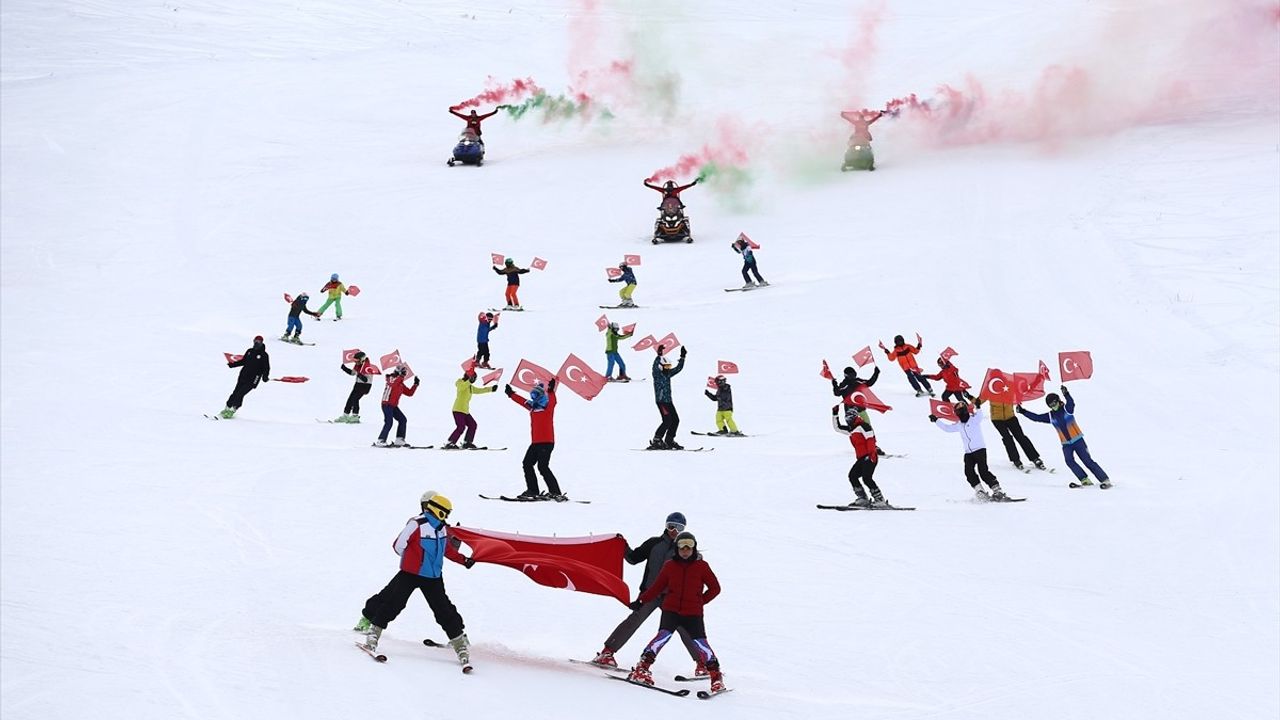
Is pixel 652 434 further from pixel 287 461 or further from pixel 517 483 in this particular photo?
pixel 287 461

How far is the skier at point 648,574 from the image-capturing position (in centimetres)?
941

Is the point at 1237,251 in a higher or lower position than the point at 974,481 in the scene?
higher

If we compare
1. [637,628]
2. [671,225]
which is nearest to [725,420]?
[637,628]

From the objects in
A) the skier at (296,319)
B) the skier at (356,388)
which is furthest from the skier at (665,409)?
the skier at (296,319)

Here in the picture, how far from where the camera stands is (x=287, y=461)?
645 inches

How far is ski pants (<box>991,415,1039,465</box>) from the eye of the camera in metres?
16.8

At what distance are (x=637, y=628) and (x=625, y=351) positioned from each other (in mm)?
15159

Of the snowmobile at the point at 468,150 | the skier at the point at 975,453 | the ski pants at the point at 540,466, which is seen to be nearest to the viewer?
the ski pants at the point at 540,466

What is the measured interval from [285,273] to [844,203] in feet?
45.9

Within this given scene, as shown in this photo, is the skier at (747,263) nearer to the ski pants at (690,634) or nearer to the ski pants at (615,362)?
the ski pants at (615,362)

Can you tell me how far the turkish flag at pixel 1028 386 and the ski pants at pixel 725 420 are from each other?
13.6 ft

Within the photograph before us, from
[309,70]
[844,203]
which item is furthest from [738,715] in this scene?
[309,70]

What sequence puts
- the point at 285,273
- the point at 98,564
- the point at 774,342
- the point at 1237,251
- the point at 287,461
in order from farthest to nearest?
the point at 285,273
the point at 1237,251
the point at 774,342
the point at 287,461
the point at 98,564

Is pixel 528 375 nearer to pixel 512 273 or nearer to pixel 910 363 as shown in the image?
pixel 910 363
